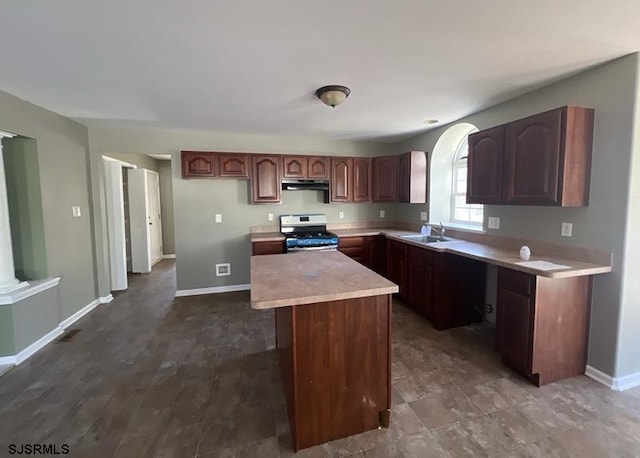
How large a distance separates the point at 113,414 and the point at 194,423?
0.58 m

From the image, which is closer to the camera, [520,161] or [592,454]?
[592,454]

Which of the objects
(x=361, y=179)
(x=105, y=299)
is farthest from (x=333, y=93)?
(x=105, y=299)

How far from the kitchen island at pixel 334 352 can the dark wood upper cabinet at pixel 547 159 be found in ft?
5.07

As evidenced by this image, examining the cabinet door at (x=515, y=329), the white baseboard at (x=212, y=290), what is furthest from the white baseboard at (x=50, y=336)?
the cabinet door at (x=515, y=329)

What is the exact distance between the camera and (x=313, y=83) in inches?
94.4

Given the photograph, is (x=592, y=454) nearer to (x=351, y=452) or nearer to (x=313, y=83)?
(x=351, y=452)

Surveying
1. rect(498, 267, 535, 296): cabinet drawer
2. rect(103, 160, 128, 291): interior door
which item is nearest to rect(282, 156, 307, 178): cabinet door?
rect(103, 160, 128, 291): interior door

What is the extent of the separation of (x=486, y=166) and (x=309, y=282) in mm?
2096

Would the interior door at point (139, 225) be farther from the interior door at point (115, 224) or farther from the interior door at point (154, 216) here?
the interior door at point (115, 224)

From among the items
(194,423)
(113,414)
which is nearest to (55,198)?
(113,414)

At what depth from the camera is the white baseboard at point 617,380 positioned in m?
2.11

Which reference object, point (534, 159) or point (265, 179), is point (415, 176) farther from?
point (265, 179)

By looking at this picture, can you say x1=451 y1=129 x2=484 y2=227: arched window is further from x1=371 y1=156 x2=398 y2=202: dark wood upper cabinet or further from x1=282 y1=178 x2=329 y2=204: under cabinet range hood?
x1=282 y1=178 x2=329 y2=204: under cabinet range hood

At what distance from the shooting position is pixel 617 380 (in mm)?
2107
